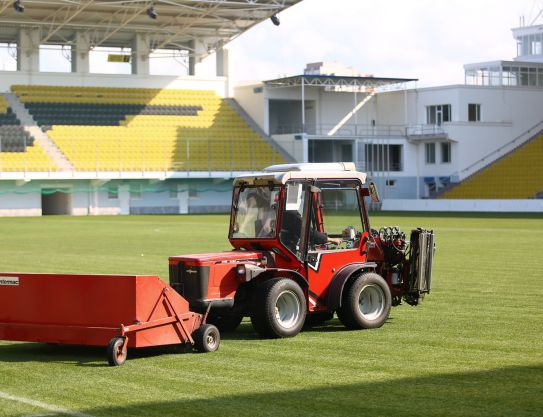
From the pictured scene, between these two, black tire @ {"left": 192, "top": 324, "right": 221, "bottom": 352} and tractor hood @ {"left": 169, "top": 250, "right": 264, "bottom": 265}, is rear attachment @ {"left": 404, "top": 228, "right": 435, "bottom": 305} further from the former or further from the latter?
black tire @ {"left": 192, "top": 324, "right": 221, "bottom": 352}

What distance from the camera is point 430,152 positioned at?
71.1m

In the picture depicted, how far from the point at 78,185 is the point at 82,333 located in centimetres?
5283

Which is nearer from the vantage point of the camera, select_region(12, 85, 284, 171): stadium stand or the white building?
select_region(12, 85, 284, 171): stadium stand

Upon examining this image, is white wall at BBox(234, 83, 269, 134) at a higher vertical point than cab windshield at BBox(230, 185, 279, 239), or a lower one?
higher

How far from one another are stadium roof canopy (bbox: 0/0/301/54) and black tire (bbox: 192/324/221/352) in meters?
48.7

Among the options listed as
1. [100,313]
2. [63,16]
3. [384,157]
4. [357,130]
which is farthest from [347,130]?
[100,313]

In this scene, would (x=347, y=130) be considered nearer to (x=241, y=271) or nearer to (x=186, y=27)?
(x=186, y=27)

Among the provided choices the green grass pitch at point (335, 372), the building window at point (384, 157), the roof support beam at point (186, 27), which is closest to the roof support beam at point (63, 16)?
the roof support beam at point (186, 27)

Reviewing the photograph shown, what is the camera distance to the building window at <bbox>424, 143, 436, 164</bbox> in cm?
7075

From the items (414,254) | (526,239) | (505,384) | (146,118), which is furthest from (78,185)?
(505,384)

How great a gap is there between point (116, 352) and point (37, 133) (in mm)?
55109

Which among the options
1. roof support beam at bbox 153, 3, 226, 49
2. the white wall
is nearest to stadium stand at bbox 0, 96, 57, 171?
roof support beam at bbox 153, 3, 226, 49

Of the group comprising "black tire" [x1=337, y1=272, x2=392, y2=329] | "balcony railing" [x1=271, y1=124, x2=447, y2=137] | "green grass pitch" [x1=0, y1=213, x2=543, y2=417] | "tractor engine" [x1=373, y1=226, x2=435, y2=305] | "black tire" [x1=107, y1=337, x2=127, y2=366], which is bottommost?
"green grass pitch" [x1=0, y1=213, x2=543, y2=417]

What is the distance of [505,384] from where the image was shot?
32.6ft
